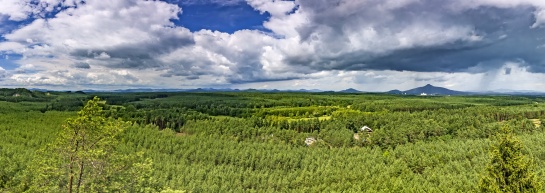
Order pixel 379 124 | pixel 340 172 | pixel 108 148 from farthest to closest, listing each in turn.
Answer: pixel 379 124
pixel 340 172
pixel 108 148

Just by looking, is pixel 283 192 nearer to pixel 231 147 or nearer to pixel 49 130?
pixel 231 147

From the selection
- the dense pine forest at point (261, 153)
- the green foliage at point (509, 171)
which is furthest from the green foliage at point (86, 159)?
the green foliage at point (509, 171)

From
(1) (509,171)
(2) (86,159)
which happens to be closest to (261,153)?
(1) (509,171)

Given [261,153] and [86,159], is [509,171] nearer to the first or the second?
[86,159]

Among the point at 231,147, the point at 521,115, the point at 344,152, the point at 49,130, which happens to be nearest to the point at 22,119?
the point at 49,130

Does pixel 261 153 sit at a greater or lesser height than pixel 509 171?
lesser

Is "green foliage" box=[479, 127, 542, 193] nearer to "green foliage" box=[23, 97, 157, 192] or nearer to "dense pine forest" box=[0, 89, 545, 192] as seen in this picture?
"dense pine forest" box=[0, 89, 545, 192]

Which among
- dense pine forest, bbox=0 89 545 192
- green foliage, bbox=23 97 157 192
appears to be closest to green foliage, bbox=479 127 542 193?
dense pine forest, bbox=0 89 545 192
